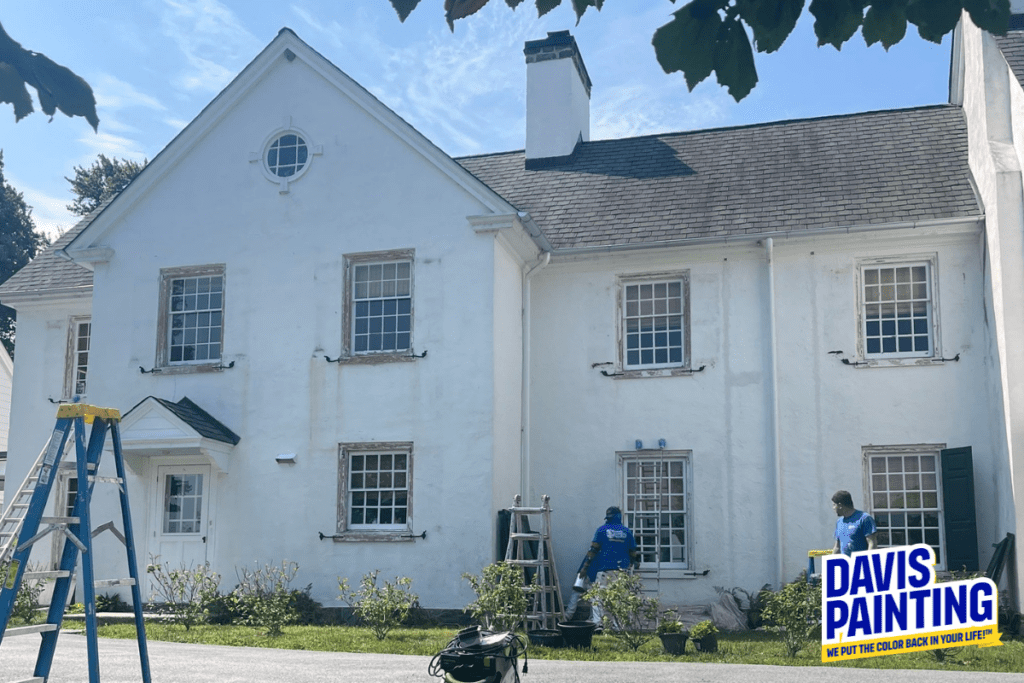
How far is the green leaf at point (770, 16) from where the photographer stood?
317cm

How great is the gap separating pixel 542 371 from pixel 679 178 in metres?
4.47

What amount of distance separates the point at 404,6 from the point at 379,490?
13611 mm

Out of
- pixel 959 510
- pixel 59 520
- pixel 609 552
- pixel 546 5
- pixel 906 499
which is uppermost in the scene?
pixel 546 5

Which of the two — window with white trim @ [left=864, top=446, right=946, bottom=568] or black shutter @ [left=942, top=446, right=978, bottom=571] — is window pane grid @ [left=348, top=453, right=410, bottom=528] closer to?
window with white trim @ [left=864, top=446, right=946, bottom=568]

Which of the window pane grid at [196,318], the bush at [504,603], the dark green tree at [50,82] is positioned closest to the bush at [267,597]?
the bush at [504,603]

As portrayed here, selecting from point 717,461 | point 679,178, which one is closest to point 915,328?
point 717,461

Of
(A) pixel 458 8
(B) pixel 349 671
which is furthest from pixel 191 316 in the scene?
(A) pixel 458 8

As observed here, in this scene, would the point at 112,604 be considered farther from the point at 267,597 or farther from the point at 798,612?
the point at 798,612

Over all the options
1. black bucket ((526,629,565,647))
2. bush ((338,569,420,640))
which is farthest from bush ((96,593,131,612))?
black bucket ((526,629,565,647))

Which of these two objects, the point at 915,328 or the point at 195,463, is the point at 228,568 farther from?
the point at 915,328

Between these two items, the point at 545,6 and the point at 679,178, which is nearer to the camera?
the point at 545,6

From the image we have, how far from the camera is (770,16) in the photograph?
10.4 feet

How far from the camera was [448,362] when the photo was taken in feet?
53.4

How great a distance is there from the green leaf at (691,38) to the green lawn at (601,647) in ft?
30.1
